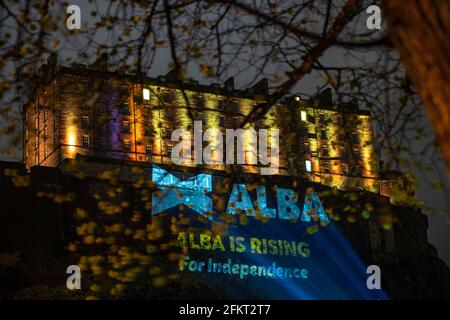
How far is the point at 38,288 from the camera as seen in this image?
3123 centimetres

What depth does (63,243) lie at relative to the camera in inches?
1473

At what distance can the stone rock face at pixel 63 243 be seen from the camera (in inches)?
1248

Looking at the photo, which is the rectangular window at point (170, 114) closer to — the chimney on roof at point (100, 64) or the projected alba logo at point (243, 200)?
the projected alba logo at point (243, 200)

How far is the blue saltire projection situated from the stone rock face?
182 cm

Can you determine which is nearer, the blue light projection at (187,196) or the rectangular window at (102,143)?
the blue light projection at (187,196)

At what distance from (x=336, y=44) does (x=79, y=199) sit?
115 ft

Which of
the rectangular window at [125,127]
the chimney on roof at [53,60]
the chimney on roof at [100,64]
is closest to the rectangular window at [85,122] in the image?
the rectangular window at [125,127]

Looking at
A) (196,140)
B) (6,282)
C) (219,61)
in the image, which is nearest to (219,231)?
(219,61)

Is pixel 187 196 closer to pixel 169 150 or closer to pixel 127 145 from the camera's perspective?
pixel 127 145

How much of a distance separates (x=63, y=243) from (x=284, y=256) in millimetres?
13193

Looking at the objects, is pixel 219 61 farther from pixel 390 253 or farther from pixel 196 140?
pixel 196 140

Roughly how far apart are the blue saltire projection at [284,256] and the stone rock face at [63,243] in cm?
182

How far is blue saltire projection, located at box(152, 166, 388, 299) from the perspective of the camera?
40.9 m

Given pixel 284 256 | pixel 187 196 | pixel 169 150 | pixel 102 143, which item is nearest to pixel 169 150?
pixel 169 150
